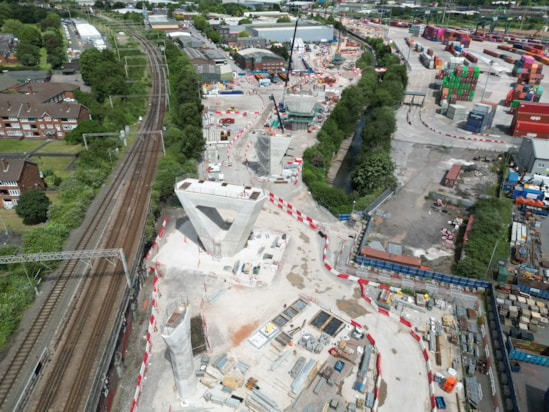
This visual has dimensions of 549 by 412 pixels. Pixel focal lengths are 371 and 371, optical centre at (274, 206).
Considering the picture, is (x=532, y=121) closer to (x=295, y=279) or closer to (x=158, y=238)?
(x=295, y=279)

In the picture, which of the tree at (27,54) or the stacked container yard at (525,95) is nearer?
the stacked container yard at (525,95)

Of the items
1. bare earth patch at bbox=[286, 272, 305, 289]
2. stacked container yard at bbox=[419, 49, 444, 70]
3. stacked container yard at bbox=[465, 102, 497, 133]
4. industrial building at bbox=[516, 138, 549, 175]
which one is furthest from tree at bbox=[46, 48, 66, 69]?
industrial building at bbox=[516, 138, 549, 175]

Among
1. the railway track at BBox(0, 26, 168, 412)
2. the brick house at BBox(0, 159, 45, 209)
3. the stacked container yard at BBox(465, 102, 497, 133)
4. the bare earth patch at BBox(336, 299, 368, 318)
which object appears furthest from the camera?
the stacked container yard at BBox(465, 102, 497, 133)

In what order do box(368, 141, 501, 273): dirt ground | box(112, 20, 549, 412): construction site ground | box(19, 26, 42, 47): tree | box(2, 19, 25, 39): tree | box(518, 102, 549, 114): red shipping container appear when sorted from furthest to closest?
box(2, 19, 25, 39): tree, box(19, 26, 42, 47): tree, box(518, 102, 549, 114): red shipping container, box(368, 141, 501, 273): dirt ground, box(112, 20, 549, 412): construction site ground

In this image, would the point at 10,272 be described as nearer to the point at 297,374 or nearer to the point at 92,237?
the point at 92,237

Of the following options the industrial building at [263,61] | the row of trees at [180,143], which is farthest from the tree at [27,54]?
the industrial building at [263,61]

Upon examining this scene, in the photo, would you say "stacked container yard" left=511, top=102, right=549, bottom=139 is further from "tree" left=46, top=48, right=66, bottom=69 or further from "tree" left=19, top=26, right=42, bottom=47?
"tree" left=19, top=26, right=42, bottom=47

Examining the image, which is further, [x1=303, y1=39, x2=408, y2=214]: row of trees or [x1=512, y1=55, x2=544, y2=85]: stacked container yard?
[x1=512, y1=55, x2=544, y2=85]: stacked container yard

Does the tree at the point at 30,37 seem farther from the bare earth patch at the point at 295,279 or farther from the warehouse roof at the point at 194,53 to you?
the bare earth patch at the point at 295,279
